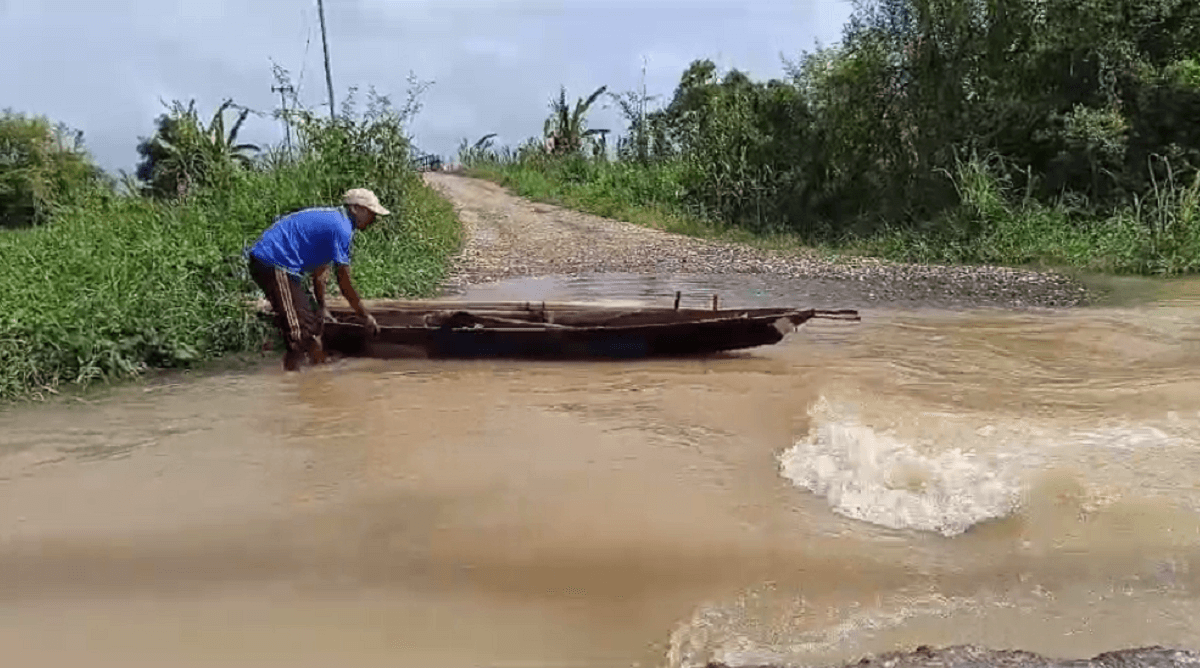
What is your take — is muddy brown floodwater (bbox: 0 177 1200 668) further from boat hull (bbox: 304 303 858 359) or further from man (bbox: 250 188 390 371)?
man (bbox: 250 188 390 371)

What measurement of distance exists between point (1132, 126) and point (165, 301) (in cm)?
1206

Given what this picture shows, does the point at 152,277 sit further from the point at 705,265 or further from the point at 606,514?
the point at 705,265

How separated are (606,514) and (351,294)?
11.3 ft

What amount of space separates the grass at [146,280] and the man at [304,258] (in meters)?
0.78

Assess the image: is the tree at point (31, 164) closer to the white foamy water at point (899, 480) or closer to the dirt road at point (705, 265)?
the dirt road at point (705, 265)

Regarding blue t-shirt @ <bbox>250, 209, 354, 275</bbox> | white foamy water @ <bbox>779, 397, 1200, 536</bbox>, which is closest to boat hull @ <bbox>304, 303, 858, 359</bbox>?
blue t-shirt @ <bbox>250, 209, 354, 275</bbox>

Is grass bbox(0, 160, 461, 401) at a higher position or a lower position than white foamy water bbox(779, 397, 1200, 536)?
higher

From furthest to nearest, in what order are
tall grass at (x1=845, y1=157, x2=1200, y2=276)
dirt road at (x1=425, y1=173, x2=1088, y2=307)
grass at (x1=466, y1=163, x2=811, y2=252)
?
grass at (x1=466, y1=163, x2=811, y2=252) < tall grass at (x1=845, y1=157, x2=1200, y2=276) < dirt road at (x1=425, y1=173, x2=1088, y2=307)

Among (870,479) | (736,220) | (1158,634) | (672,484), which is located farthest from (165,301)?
(736,220)

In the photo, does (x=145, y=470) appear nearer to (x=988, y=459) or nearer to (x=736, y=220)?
(x=988, y=459)

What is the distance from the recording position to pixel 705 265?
1417 centimetres

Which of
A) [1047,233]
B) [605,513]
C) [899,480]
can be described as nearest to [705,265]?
[1047,233]

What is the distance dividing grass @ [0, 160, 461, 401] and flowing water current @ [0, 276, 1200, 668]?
39cm

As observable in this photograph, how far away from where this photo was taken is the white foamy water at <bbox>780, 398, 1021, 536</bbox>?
4.81m
